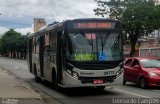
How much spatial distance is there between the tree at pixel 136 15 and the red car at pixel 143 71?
21468mm

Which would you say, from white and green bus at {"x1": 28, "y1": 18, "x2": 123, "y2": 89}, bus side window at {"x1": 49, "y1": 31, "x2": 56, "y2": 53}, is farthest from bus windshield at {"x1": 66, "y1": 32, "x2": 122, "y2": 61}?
bus side window at {"x1": 49, "y1": 31, "x2": 56, "y2": 53}

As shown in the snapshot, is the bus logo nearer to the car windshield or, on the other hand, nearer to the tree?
the car windshield

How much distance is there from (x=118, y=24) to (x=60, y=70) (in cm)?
299

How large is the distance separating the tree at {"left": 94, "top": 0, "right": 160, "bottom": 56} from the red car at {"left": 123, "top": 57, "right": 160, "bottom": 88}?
21468mm

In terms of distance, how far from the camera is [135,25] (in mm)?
43625

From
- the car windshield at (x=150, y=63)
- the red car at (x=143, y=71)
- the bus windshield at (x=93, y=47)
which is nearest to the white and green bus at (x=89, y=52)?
the bus windshield at (x=93, y=47)

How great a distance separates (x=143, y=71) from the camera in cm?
2041

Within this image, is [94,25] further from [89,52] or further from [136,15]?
[136,15]

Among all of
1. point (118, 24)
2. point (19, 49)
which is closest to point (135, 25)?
point (118, 24)

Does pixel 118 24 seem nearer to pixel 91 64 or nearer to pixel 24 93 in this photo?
pixel 91 64

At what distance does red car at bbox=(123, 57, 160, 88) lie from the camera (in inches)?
784

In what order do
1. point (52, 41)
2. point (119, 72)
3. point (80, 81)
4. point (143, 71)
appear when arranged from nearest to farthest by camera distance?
point (80, 81) < point (119, 72) < point (52, 41) < point (143, 71)

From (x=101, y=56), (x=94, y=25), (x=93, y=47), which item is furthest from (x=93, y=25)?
(x=101, y=56)

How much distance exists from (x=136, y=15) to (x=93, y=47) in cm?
2771
